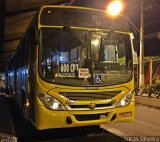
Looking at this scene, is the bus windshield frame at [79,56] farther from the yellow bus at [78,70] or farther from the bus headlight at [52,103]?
the bus headlight at [52,103]

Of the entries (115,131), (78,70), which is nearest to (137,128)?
(115,131)

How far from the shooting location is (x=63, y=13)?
8438 mm

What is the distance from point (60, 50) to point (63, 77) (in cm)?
67

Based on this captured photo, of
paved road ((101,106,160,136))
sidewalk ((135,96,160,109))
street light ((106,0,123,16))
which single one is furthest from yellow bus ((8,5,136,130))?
sidewalk ((135,96,160,109))

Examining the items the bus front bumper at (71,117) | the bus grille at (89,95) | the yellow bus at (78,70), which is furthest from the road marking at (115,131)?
the bus grille at (89,95)

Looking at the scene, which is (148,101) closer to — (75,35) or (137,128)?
(137,128)

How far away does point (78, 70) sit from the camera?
8.06 metres

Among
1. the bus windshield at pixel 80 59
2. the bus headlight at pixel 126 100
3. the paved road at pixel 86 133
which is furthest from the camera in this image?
the paved road at pixel 86 133

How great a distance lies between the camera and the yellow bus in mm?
7879

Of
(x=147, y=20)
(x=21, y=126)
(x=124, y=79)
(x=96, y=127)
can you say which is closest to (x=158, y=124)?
(x=96, y=127)

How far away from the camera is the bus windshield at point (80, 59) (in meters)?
8.00

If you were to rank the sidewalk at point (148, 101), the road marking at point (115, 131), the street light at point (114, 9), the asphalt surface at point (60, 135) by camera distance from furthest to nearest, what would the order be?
1. the sidewalk at point (148, 101)
2. the road marking at point (115, 131)
3. the street light at point (114, 9)
4. the asphalt surface at point (60, 135)

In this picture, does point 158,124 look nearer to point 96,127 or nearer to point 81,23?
point 96,127

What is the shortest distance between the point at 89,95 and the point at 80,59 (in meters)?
0.89
